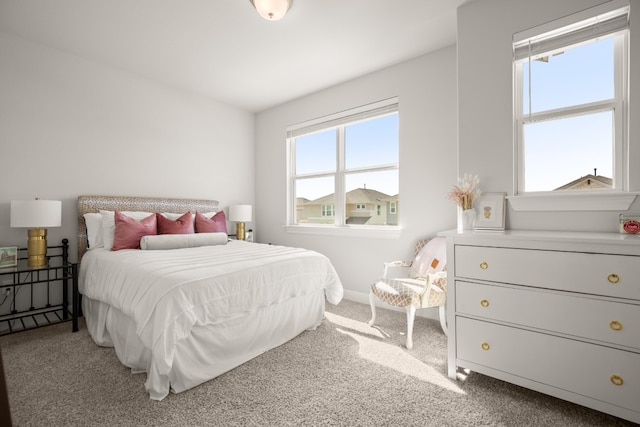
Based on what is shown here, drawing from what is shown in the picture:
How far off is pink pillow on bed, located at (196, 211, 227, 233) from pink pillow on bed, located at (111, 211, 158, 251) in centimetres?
53

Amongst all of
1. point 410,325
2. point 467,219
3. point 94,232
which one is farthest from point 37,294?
point 467,219

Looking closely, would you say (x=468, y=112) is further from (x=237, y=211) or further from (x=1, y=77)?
(x=1, y=77)

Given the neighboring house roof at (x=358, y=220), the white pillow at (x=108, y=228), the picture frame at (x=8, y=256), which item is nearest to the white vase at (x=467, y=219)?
the neighboring house roof at (x=358, y=220)

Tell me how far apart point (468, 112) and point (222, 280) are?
89.3 inches

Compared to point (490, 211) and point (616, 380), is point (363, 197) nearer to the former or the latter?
point (490, 211)

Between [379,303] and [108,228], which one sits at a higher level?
[108,228]

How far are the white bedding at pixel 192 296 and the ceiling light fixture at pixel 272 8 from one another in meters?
1.98

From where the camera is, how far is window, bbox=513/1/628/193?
1.88m

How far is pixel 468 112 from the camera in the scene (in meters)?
2.34

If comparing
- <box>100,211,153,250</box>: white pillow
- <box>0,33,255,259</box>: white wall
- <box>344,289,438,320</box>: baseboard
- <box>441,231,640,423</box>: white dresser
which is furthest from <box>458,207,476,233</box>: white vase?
<box>0,33,255,259</box>: white wall

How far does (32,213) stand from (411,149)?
3629 millimetres

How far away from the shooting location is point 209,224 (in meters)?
3.54

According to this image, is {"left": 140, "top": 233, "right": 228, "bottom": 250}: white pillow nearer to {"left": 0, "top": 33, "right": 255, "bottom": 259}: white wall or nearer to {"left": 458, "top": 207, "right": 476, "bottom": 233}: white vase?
{"left": 0, "top": 33, "right": 255, "bottom": 259}: white wall

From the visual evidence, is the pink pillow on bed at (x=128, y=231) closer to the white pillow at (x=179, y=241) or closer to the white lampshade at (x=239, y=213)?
the white pillow at (x=179, y=241)
